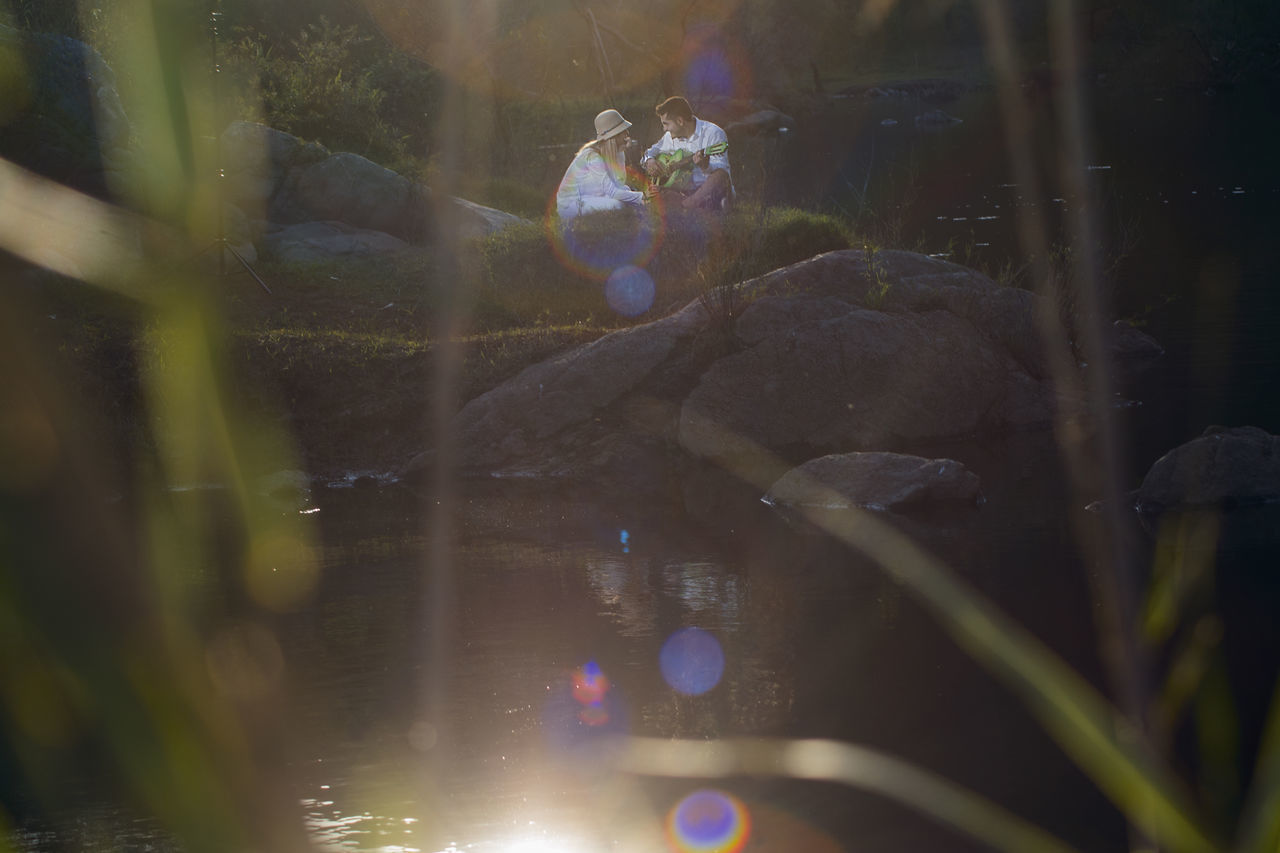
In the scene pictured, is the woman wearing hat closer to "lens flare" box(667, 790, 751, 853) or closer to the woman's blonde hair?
the woman's blonde hair

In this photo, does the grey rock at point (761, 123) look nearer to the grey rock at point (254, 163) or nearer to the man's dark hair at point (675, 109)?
the grey rock at point (254, 163)

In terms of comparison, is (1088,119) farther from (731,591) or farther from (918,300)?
(731,591)

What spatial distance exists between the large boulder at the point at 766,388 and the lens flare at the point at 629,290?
1.66 meters

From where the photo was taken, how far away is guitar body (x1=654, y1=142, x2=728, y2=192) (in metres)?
13.4

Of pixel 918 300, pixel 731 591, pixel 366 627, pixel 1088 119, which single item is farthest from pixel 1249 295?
pixel 1088 119

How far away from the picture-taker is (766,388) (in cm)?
1036

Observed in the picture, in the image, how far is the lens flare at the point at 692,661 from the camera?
610 cm

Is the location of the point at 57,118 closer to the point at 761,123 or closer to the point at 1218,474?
the point at 1218,474

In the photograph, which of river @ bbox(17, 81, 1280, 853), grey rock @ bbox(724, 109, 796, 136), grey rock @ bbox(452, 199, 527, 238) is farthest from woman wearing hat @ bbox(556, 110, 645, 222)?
grey rock @ bbox(724, 109, 796, 136)

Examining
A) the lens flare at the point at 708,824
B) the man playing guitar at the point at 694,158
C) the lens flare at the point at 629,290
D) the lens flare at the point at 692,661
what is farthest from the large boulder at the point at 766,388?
the lens flare at the point at 708,824

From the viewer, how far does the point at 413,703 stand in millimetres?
6059

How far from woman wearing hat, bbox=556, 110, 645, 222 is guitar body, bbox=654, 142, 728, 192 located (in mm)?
268

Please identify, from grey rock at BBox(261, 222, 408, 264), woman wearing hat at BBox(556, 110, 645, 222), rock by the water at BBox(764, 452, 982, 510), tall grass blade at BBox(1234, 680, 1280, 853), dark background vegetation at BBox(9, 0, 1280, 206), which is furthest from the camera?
dark background vegetation at BBox(9, 0, 1280, 206)

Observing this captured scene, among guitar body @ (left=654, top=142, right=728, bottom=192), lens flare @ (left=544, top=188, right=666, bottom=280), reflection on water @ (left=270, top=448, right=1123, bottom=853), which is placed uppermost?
guitar body @ (left=654, top=142, right=728, bottom=192)
